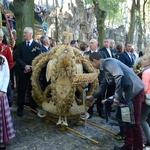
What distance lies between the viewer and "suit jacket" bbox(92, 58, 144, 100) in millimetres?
3984

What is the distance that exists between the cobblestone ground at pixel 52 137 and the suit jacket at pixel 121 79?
1344 mm

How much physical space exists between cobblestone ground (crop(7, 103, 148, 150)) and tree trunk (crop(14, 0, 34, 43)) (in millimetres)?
2714

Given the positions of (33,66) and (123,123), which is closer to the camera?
(123,123)

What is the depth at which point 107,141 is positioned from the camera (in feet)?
17.0

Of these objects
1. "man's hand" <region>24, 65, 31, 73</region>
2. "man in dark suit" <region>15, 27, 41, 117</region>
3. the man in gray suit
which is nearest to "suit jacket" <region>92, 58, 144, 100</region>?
the man in gray suit

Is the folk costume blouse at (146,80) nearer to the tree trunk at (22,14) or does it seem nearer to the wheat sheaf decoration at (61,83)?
the wheat sheaf decoration at (61,83)

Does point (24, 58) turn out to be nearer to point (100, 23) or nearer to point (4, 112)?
point (4, 112)

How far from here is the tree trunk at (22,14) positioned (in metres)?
7.44

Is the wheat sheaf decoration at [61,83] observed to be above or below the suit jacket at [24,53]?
below

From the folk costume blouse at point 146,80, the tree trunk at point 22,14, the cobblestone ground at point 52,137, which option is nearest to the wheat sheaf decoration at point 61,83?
the cobblestone ground at point 52,137

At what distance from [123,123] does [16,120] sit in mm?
2820

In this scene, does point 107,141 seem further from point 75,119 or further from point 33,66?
point 33,66

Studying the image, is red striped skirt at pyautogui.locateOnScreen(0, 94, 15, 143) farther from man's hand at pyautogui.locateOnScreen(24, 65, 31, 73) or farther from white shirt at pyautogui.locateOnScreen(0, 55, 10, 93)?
man's hand at pyautogui.locateOnScreen(24, 65, 31, 73)

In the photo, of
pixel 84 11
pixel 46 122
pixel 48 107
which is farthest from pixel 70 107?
pixel 84 11
